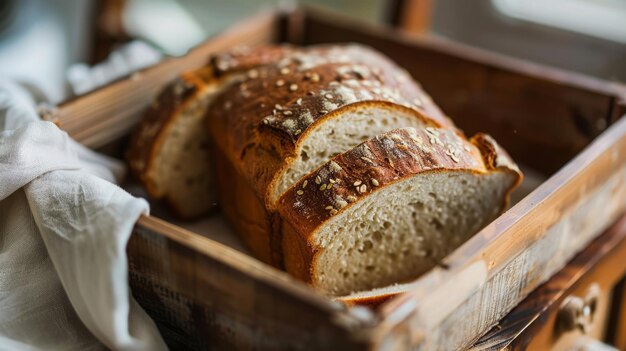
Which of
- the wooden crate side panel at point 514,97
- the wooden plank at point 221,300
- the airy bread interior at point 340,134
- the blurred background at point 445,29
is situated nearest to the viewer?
the wooden plank at point 221,300

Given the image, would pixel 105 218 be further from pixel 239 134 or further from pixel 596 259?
pixel 596 259

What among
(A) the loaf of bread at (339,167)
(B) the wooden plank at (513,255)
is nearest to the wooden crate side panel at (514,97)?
(B) the wooden plank at (513,255)

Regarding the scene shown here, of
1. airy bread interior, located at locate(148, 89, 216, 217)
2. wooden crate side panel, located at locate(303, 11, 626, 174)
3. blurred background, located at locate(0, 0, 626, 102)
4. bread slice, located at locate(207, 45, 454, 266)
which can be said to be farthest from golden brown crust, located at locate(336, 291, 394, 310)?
blurred background, located at locate(0, 0, 626, 102)

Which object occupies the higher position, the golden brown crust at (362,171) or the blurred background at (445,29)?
the golden brown crust at (362,171)

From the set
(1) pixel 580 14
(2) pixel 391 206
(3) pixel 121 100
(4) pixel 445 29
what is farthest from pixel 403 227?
(4) pixel 445 29

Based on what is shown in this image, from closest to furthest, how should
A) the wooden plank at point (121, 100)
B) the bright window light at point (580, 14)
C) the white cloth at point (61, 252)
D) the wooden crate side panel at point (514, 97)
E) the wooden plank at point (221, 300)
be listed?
1. the wooden plank at point (221, 300)
2. the white cloth at point (61, 252)
3. the wooden plank at point (121, 100)
4. the wooden crate side panel at point (514, 97)
5. the bright window light at point (580, 14)

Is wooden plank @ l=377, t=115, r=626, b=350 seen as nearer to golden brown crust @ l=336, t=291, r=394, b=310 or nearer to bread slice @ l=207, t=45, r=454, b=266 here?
golden brown crust @ l=336, t=291, r=394, b=310

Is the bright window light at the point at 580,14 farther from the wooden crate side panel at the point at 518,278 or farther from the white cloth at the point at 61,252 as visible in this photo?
the white cloth at the point at 61,252
